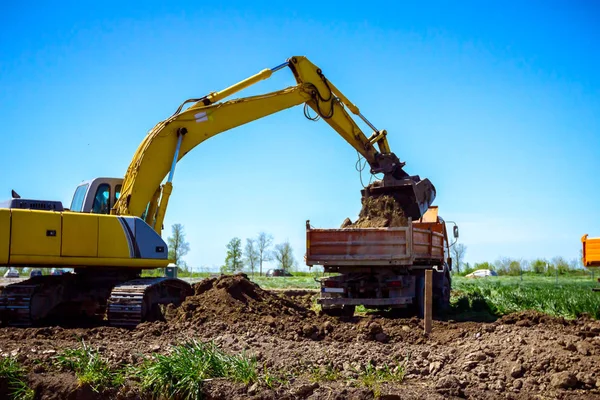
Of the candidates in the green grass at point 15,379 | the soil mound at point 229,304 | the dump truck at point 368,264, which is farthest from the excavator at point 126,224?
the green grass at point 15,379

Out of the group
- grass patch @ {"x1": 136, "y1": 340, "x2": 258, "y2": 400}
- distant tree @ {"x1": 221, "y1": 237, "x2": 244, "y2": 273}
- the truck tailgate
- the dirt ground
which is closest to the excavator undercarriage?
the dirt ground

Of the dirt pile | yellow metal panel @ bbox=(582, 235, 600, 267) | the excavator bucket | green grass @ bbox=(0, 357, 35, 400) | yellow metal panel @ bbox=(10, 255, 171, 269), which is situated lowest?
green grass @ bbox=(0, 357, 35, 400)

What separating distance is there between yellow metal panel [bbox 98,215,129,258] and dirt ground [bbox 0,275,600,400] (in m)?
1.51

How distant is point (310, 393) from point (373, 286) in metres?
6.38

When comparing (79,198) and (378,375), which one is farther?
(79,198)

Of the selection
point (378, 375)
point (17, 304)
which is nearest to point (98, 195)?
point (17, 304)

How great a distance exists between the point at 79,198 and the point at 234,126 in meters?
3.72

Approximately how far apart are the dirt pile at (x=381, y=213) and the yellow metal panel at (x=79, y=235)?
6295 millimetres

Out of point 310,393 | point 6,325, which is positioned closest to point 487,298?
point 310,393

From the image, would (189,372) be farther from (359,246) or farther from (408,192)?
(408,192)

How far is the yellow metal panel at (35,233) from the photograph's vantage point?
11.0 meters

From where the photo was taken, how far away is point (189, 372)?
23.9ft

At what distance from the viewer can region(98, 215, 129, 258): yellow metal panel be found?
11734 mm

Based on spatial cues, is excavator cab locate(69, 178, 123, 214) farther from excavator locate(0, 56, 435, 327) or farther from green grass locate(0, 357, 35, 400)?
green grass locate(0, 357, 35, 400)
